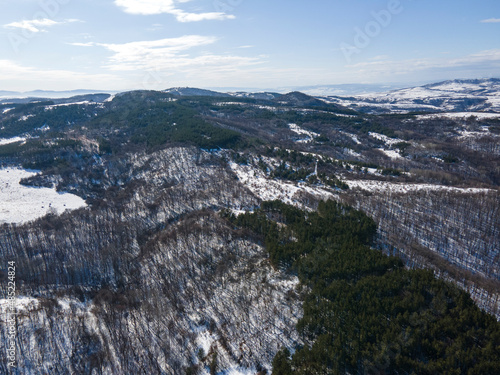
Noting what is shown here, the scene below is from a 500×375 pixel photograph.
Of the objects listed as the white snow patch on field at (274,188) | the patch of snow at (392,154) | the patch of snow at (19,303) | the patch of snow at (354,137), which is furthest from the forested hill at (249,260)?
the patch of snow at (354,137)

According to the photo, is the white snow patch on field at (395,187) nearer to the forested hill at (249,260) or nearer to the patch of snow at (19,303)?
the forested hill at (249,260)

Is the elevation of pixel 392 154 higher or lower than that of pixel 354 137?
lower

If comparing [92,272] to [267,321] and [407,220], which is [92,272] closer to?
[267,321]

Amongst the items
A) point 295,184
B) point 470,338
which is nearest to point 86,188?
point 295,184

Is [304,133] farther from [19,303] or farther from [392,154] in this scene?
[19,303]

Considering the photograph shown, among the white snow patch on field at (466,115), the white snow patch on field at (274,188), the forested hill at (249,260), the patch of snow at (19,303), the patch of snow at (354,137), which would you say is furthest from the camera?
the white snow patch on field at (466,115)

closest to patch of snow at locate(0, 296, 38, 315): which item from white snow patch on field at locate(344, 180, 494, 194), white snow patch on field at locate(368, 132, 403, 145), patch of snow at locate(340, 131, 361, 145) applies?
white snow patch on field at locate(344, 180, 494, 194)

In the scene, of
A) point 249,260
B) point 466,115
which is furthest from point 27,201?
point 466,115
